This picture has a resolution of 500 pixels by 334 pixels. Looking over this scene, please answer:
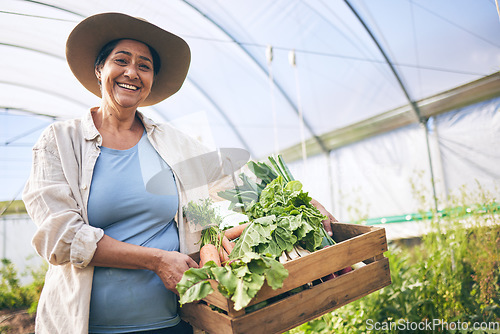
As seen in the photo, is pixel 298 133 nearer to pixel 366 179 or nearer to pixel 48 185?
pixel 366 179

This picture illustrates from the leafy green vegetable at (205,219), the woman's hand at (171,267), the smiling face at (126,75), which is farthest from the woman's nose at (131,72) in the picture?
the woman's hand at (171,267)

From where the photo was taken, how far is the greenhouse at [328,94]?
2.47 metres

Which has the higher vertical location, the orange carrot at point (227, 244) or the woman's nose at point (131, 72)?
the woman's nose at point (131, 72)

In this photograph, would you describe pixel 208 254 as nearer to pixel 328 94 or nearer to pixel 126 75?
pixel 126 75

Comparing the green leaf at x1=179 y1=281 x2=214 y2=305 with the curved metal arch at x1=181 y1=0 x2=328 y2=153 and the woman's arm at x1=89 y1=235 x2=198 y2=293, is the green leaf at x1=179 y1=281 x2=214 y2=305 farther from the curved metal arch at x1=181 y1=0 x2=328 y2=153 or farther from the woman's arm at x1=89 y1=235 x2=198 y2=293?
the curved metal arch at x1=181 y1=0 x2=328 y2=153

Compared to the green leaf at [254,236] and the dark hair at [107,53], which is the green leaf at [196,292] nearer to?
the green leaf at [254,236]

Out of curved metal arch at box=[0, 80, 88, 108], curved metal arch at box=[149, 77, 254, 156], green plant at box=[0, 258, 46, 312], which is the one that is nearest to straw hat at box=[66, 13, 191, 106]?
curved metal arch at box=[0, 80, 88, 108]

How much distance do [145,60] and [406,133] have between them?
156 inches

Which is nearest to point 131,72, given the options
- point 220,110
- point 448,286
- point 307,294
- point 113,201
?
point 113,201

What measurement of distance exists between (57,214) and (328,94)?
4.35 m

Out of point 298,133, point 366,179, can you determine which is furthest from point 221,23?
point 366,179

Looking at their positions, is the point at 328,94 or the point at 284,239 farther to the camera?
the point at 328,94

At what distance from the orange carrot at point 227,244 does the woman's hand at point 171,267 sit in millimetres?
207

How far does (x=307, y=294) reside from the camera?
1.07m
